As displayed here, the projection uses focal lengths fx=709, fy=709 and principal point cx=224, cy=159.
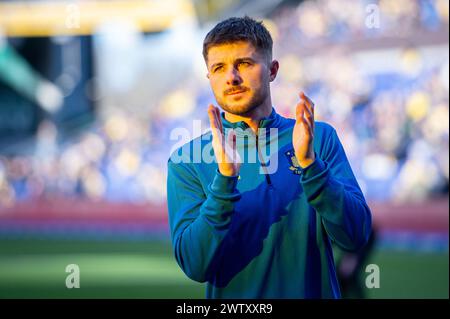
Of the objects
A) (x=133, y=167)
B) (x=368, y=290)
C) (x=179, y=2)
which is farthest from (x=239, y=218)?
(x=179, y=2)

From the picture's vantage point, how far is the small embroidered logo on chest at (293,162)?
2619mm

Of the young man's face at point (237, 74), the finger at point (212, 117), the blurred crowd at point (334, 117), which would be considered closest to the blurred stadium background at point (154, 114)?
the blurred crowd at point (334, 117)

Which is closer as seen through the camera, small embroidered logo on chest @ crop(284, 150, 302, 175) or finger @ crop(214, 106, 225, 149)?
finger @ crop(214, 106, 225, 149)

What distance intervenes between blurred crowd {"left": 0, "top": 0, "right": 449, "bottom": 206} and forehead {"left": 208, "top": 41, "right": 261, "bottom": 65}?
11.9m

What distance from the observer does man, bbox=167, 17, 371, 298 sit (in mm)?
2418

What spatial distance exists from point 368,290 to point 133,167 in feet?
32.2

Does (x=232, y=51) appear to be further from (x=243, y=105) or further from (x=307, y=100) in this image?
(x=307, y=100)

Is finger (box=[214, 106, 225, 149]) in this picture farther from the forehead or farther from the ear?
the ear

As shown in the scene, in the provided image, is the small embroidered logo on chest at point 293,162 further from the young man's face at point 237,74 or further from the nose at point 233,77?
the nose at point 233,77

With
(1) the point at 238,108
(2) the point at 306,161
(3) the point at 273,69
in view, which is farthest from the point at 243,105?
(2) the point at 306,161

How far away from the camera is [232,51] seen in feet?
8.50

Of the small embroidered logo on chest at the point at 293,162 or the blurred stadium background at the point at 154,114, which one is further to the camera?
the blurred stadium background at the point at 154,114

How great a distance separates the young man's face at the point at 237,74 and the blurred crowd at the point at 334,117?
11.8 meters

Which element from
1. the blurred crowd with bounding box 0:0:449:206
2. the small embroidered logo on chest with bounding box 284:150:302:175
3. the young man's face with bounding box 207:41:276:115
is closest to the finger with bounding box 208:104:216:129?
the young man's face with bounding box 207:41:276:115
